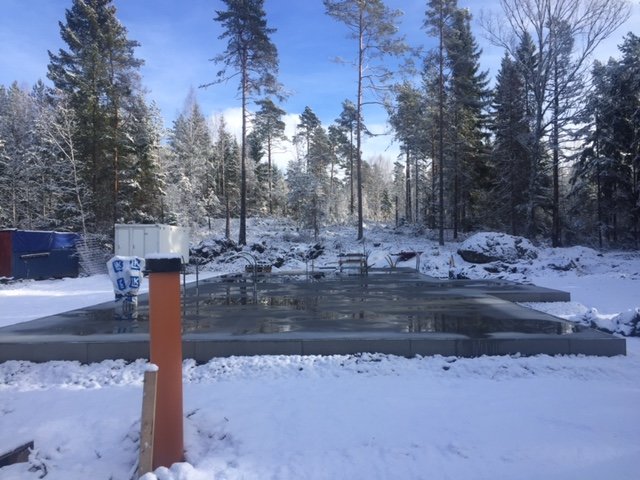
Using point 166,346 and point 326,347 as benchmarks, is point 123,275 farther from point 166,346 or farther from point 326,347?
point 166,346

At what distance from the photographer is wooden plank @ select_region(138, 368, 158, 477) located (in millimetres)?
2578

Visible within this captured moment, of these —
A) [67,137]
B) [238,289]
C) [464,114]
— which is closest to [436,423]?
[238,289]

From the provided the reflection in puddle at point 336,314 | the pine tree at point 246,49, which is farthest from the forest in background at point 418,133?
the reflection in puddle at point 336,314

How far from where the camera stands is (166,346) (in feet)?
9.37

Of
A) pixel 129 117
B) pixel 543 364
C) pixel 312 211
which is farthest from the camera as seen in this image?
pixel 312 211

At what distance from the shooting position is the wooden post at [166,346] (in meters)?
2.81

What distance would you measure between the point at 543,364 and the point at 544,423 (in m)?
1.62

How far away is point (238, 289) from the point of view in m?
11.9

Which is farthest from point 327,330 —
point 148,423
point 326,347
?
point 148,423

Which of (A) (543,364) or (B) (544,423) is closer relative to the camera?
(B) (544,423)

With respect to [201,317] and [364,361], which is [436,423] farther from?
[201,317]

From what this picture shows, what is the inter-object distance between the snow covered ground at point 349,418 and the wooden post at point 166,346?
A: 0.68 feet

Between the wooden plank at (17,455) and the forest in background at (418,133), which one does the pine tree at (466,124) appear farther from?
the wooden plank at (17,455)

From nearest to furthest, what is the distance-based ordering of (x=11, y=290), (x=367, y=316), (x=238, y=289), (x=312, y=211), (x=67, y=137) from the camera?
(x=367, y=316)
(x=238, y=289)
(x=11, y=290)
(x=67, y=137)
(x=312, y=211)
